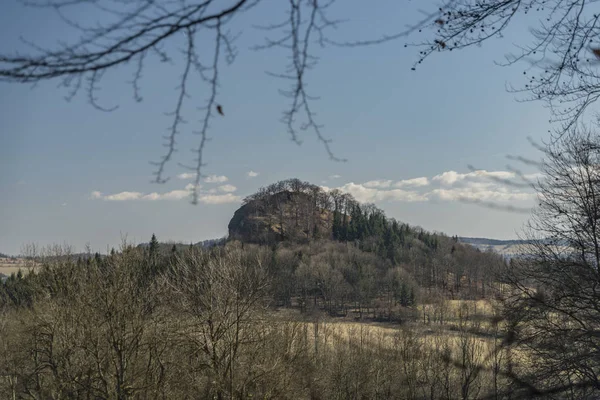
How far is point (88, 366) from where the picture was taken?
15.7 metres

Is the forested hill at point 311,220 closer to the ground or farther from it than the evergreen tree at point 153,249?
farther from it

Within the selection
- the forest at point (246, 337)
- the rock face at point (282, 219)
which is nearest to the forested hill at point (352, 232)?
the rock face at point (282, 219)

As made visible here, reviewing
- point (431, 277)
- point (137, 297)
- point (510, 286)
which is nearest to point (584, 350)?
point (510, 286)

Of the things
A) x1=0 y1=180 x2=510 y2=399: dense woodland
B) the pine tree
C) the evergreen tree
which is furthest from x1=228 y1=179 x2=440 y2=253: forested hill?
x1=0 y1=180 x2=510 y2=399: dense woodland

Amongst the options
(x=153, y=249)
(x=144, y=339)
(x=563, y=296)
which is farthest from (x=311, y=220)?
(x=563, y=296)

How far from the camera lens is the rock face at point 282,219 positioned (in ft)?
309

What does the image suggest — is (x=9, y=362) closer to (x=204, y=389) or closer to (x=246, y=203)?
(x=204, y=389)

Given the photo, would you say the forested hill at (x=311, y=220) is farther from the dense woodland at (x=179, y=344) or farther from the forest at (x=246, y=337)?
the dense woodland at (x=179, y=344)

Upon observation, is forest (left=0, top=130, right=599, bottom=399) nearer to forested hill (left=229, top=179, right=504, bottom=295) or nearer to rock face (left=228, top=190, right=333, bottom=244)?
forested hill (left=229, top=179, right=504, bottom=295)

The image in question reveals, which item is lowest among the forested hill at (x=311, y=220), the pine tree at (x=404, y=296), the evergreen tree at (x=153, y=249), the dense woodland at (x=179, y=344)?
the pine tree at (x=404, y=296)

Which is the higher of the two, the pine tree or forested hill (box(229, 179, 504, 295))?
forested hill (box(229, 179, 504, 295))

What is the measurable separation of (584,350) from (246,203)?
3918 inches

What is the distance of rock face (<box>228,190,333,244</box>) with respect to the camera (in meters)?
94.1

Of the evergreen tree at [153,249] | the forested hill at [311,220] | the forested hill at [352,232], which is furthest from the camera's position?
the forested hill at [311,220]
